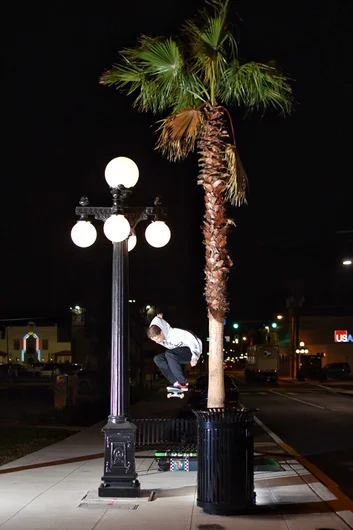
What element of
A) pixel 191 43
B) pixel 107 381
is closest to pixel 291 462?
pixel 191 43

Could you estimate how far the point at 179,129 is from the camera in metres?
12.8

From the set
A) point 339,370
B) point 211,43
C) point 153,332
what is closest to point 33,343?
point 339,370

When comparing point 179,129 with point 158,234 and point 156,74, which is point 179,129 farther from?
point 158,234

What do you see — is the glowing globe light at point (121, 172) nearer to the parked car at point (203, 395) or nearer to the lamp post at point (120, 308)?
the lamp post at point (120, 308)

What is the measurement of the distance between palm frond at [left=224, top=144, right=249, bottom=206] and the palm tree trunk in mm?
124

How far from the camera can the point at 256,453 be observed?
16312 millimetres

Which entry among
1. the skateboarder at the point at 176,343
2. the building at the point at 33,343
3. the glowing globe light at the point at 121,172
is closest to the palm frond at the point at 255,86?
the glowing globe light at the point at 121,172

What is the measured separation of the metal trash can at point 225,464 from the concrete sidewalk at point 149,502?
0.17 metres

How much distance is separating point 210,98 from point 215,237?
2.47m

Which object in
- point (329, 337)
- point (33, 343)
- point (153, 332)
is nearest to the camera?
point (153, 332)

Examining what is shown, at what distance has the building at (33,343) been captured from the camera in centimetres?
9819

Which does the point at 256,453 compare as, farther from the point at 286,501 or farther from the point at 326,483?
the point at 286,501

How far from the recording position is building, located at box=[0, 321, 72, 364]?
98.2 m

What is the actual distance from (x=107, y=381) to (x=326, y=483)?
2646cm
